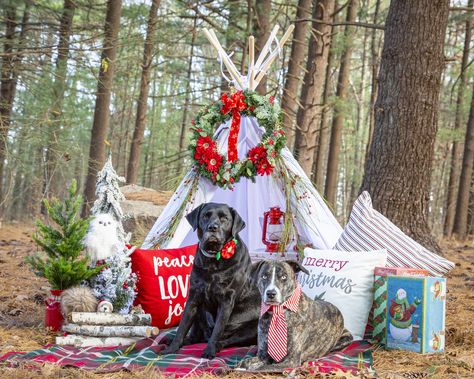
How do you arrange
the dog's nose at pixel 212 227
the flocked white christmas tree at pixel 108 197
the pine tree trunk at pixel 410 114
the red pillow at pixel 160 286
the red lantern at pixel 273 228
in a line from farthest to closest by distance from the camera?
the red lantern at pixel 273 228, the pine tree trunk at pixel 410 114, the flocked white christmas tree at pixel 108 197, the red pillow at pixel 160 286, the dog's nose at pixel 212 227

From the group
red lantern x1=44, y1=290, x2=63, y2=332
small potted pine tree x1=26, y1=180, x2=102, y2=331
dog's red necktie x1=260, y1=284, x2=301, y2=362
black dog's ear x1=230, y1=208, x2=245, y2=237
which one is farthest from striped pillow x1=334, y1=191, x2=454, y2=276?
red lantern x1=44, y1=290, x2=63, y2=332

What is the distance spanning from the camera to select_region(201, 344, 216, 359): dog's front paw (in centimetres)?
367

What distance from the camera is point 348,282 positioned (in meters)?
4.38

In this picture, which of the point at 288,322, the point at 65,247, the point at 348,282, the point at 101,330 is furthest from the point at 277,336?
the point at 65,247

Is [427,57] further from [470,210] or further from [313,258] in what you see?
[470,210]

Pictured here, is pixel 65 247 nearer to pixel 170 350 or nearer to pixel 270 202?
pixel 170 350

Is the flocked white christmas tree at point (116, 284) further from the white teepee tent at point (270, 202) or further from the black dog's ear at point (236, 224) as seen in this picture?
the black dog's ear at point (236, 224)

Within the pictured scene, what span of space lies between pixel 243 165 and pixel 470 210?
44.9ft

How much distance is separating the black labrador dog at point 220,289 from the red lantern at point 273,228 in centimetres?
200

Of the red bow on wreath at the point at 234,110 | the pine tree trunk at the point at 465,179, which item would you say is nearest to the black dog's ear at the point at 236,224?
the red bow on wreath at the point at 234,110

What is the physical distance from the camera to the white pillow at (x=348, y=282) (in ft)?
14.1

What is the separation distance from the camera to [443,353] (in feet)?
12.7

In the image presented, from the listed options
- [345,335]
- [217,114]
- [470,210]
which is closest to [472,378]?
[345,335]

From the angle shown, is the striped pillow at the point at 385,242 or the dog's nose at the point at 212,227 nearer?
the dog's nose at the point at 212,227
